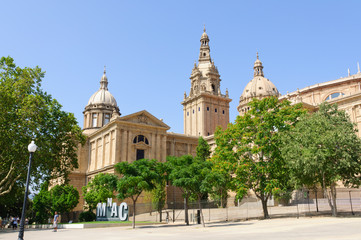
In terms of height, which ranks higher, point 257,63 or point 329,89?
point 257,63

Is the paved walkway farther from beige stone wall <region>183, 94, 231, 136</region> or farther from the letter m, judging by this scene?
beige stone wall <region>183, 94, 231, 136</region>

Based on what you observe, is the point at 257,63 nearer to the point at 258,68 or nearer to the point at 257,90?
the point at 258,68

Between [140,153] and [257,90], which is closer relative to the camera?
[140,153]

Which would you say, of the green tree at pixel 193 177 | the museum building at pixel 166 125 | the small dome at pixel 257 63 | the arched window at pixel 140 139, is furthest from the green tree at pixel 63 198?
the small dome at pixel 257 63

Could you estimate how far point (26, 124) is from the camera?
32594 mm

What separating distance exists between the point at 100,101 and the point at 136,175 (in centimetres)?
5764

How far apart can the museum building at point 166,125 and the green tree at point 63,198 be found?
10.3 metres

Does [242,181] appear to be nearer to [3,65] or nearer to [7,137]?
[7,137]

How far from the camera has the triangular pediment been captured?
5814cm

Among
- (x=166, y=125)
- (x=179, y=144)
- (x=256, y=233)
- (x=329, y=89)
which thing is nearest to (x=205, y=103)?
(x=179, y=144)

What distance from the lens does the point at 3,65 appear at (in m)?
34.7

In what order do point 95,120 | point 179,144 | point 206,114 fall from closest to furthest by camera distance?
point 179,144
point 95,120
point 206,114

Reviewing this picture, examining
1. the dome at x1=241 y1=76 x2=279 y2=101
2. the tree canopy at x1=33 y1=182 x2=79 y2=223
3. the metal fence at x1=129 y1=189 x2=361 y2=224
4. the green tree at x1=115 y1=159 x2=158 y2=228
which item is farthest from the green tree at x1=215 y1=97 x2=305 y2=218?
the dome at x1=241 y1=76 x2=279 y2=101

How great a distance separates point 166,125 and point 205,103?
1006 inches
